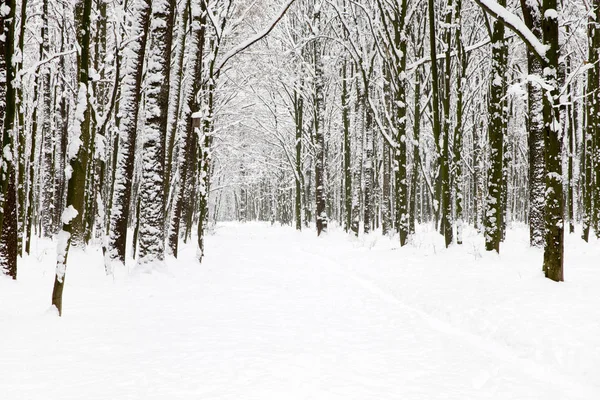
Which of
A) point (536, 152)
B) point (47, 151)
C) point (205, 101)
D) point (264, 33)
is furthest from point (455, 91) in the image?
point (47, 151)

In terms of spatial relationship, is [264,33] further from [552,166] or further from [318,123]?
[318,123]

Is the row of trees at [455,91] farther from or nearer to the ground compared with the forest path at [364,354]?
farther from the ground

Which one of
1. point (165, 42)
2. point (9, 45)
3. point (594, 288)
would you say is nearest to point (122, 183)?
point (165, 42)

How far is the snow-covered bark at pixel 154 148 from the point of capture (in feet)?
28.5

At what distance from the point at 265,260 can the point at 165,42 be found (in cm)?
687

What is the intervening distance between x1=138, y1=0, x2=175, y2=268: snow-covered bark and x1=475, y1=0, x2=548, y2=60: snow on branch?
5838 mm

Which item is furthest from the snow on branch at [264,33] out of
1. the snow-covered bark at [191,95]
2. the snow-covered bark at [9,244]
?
the snow-covered bark at [9,244]

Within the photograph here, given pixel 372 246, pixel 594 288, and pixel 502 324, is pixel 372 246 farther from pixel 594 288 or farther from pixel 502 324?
pixel 502 324

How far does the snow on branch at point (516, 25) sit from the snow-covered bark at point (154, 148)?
230 inches

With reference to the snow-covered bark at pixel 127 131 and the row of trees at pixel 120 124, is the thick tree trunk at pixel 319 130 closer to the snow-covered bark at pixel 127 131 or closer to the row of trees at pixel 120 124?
the row of trees at pixel 120 124

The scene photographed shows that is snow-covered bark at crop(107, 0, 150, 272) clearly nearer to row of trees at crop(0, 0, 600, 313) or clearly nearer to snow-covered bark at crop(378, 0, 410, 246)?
row of trees at crop(0, 0, 600, 313)

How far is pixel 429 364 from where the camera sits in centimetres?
390

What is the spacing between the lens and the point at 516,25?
6.68 metres

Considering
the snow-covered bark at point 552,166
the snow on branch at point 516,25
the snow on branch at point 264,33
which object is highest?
the snow on branch at point 264,33
